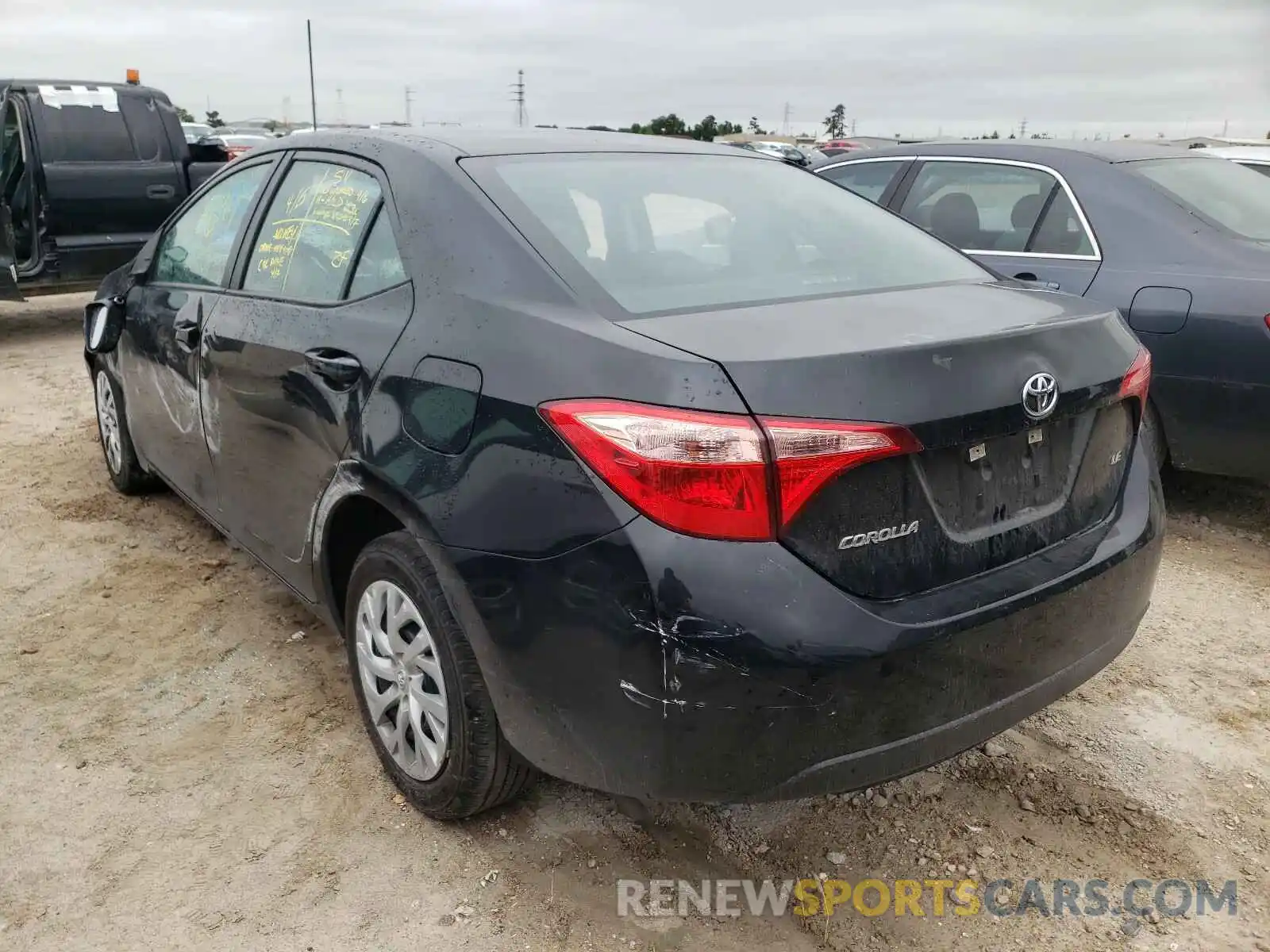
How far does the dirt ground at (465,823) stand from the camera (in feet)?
7.20

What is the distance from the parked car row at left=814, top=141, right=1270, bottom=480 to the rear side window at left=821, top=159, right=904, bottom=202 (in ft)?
0.16

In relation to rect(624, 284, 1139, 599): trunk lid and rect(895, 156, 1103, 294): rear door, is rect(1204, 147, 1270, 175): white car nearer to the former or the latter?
rect(895, 156, 1103, 294): rear door

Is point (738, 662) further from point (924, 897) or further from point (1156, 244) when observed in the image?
point (1156, 244)

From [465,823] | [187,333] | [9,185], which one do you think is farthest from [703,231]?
[9,185]

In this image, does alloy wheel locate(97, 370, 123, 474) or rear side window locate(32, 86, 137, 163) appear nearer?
alloy wheel locate(97, 370, 123, 474)

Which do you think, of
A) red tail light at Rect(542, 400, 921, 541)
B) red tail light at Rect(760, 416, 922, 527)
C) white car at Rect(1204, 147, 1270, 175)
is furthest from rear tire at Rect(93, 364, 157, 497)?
white car at Rect(1204, 147, 1270, 175)

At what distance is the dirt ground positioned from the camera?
7.20 ft

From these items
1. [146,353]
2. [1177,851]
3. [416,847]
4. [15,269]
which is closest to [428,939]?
[416,847]

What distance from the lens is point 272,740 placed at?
2889mm

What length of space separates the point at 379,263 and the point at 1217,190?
A: 3.96 metres

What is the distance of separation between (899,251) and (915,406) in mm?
1040

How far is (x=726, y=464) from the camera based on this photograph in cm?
175

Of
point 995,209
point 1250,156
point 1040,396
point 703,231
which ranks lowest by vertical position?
point 1040,396

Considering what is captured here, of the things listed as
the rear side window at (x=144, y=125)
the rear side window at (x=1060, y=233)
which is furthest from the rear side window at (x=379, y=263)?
the rear side window at (x=144, y=125)
